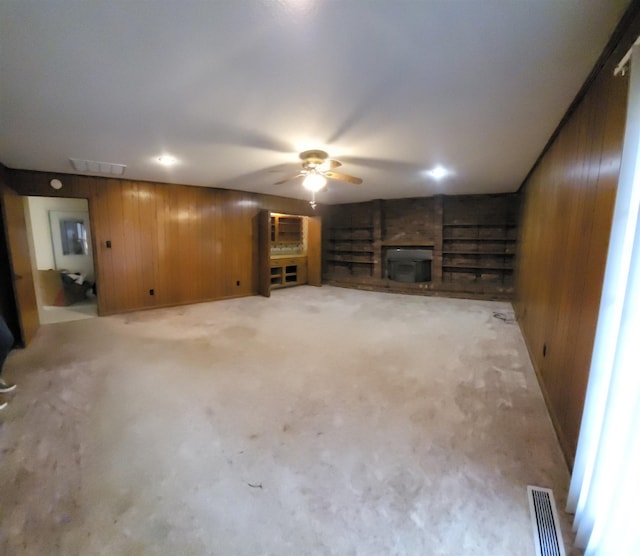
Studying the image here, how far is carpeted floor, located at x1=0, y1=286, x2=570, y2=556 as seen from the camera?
4.11 feet

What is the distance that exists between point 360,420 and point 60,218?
6913 millimetres

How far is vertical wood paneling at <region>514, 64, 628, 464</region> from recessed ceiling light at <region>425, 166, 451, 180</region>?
4.00 feet

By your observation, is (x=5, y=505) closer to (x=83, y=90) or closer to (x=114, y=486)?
(x=114, y=486)

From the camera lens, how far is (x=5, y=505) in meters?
1.38

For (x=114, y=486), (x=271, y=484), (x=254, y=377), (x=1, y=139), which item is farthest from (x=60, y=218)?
(x=271, y=484)

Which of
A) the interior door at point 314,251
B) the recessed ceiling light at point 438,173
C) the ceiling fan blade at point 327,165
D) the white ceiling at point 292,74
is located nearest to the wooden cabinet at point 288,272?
the interior door at point 314,251

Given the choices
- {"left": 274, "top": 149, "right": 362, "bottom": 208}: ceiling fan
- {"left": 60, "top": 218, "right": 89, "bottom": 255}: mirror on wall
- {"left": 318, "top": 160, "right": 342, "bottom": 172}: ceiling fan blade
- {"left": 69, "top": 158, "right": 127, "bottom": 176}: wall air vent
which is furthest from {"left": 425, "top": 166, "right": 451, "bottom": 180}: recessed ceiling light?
{"left": 60, "top": 218, "right": 89, "bottom": 255}: mirror on wall

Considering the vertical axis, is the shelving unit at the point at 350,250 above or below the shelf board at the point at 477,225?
below

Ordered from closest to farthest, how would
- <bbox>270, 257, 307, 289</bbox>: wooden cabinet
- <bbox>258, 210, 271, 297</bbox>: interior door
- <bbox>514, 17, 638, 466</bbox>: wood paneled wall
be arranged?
<bbox>514, 17, 638, 466</bbox>: wood paneled wall → <bbox>258, 210, 271, 297</bbox>: interior door → <bbox>270, 257, 307, 289</bbox>: wooden cabinet

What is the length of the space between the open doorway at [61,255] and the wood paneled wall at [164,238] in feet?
3.25

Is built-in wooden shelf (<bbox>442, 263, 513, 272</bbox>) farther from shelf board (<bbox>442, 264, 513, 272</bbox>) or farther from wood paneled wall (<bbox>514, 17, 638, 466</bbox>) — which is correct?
wood paneled wall (<bbox>514, 17, 638, 466</bbox>)

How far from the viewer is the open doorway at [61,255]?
212 inches

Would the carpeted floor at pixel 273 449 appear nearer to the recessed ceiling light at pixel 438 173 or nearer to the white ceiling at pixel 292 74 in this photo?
the white ceiling at pixel 292 74

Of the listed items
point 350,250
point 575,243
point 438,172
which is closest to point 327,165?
point 438,172
